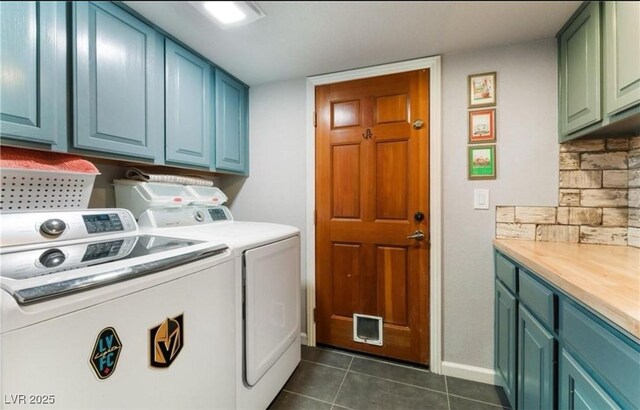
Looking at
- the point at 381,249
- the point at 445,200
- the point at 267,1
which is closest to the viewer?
the point at 267,1

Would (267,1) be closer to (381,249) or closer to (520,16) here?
(520,16)

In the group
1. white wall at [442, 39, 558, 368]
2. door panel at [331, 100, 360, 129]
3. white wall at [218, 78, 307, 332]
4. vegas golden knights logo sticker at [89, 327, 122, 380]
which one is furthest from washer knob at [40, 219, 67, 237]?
white wall at [442, 39, 558, 368]

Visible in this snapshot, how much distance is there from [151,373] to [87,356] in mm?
214

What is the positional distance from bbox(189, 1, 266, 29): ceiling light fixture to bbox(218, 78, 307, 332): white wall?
1791mm

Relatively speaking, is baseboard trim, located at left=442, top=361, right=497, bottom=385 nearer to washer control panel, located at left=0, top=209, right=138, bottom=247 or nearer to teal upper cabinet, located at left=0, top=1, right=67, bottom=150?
washer control panel, located at left=0, top=209, right=138, bottom=247

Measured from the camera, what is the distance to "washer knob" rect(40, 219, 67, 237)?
987mm

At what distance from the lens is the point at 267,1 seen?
271 mm

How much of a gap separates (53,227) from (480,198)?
210cm

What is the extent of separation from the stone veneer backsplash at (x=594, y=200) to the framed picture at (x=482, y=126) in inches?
14.7

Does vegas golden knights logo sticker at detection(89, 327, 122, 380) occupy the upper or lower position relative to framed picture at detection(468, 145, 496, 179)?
lower

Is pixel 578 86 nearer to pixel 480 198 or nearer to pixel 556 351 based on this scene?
pixel 480 198

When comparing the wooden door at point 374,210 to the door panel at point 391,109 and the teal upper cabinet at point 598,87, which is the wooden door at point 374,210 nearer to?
the door panel at point 391,109

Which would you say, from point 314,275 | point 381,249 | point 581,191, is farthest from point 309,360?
point 581,191

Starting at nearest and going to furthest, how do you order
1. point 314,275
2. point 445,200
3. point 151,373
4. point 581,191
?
point 151,373 < point 581,191 < point 445,200 < point 314,275
